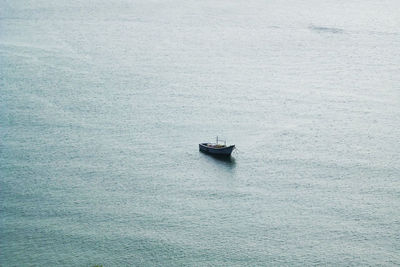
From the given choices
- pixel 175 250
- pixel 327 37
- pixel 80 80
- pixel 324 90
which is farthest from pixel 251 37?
pixel 175 250

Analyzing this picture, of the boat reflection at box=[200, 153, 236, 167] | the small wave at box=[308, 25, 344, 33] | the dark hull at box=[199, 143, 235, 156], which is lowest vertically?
the boat reflection at box=[200, 153, 236, 167]

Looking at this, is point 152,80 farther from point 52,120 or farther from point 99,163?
point 99,163

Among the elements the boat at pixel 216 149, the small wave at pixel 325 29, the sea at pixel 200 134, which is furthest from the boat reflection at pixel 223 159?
the small wave at pixel 325 29

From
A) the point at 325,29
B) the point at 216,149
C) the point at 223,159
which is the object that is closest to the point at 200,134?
the point at 216,149

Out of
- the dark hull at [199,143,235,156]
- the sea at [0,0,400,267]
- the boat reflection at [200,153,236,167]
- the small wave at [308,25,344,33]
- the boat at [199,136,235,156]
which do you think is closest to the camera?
the sea at [0,0,400,267]

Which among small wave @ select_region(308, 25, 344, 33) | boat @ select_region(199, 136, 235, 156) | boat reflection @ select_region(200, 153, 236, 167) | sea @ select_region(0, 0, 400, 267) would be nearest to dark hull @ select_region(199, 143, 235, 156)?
boat @ select_region(199, 136, 235, 156)

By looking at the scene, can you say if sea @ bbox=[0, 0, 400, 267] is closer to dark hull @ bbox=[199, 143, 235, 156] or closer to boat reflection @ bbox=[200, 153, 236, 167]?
boat reflection @ bbox=[200, 153, 236, 167]

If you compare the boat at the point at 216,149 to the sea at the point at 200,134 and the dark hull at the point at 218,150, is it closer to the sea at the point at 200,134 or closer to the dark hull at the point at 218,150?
the dark hull at the point at 218,150

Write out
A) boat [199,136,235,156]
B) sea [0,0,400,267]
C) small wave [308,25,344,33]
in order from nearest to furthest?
1. sea [0,0,400,267]
2. boat [199,136,235,156]
3. small wave [308,25,344,33]
